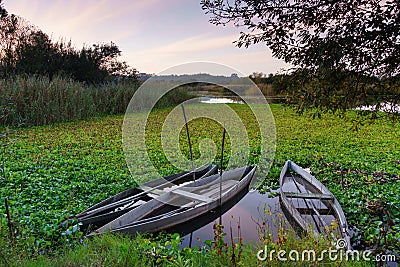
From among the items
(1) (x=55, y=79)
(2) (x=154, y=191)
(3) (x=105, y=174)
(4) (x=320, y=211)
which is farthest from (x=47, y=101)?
(4) (x=320, y=211)

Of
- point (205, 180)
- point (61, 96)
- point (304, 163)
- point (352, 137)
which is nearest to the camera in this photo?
point (205, 180)

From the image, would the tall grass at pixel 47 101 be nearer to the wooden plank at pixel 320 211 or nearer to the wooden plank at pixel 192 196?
the wooden plank at pixel 192 196

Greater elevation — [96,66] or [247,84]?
[96,66]

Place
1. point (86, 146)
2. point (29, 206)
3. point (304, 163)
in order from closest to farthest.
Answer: point (29, 206) < point (304, 163) < point (86, 146)

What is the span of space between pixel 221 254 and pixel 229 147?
4.89 metres

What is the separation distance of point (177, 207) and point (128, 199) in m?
0.57

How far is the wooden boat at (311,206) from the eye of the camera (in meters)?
3.19

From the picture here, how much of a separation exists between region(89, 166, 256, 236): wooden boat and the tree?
59.6 inches

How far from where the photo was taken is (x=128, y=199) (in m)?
3.86

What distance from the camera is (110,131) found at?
877cm

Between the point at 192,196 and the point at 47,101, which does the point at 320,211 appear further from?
the point at 47,101

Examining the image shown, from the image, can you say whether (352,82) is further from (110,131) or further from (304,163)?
(110,131)

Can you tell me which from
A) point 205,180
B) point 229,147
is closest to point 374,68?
point 205,180

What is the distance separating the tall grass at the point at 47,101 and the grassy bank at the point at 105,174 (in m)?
0.58
